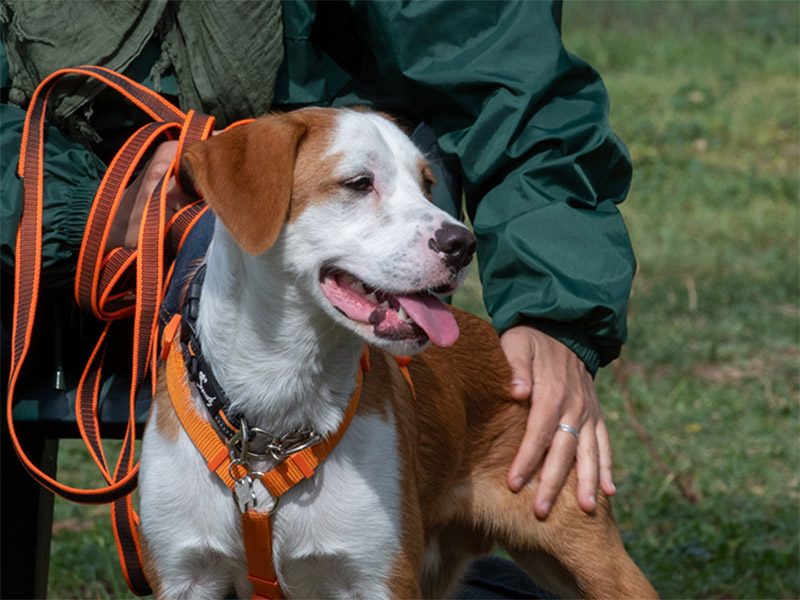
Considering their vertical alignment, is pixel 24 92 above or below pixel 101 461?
above

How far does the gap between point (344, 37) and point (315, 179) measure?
0.97m

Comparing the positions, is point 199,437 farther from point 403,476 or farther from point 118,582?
point 118,582

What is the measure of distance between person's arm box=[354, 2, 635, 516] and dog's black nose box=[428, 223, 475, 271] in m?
0.55

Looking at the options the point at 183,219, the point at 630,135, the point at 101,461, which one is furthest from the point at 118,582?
the point at 630,135

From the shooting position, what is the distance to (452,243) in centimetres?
216

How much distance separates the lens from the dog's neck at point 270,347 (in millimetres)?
2320

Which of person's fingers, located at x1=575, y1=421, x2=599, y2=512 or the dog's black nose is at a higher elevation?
the dog's black nose

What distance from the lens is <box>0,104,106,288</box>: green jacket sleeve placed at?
8.66ft

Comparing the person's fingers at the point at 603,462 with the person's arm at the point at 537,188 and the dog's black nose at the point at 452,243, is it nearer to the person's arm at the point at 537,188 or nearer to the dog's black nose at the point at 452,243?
the person's arm at the point at 537,188

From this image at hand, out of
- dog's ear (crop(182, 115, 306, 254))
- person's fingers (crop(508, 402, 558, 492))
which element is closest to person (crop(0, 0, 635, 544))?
person's fingers (crop(508, 402, 558, 492))

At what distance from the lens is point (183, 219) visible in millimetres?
2750

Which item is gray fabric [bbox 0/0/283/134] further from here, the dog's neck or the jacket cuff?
the jacket cuff

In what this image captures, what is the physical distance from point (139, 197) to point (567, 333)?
1.14m

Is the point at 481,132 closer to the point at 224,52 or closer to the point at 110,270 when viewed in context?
the point at 224,52
